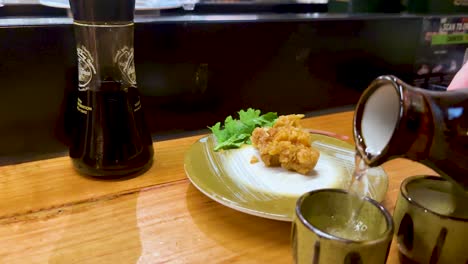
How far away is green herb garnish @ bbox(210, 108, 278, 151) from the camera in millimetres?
868

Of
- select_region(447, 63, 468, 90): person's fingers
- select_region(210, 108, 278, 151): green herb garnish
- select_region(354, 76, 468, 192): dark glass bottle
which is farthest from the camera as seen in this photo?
select_region(210, 108, 278, 151): green herb garnish

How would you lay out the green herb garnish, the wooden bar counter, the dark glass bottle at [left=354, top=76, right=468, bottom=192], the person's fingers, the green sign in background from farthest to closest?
the green sign in background, the green herb garnish, the person's fingers, the wooden bar counter, the dark glass bottle at [left=354, top=76, right=468, bottom=192]

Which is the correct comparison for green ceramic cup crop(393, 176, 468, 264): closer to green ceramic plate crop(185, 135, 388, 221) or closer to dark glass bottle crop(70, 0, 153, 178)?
green ceramic plate crop(185, 135, 388, 221)

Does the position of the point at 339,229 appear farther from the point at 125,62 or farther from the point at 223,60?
the point at 223,60

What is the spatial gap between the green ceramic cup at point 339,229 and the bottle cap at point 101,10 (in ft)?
1.39

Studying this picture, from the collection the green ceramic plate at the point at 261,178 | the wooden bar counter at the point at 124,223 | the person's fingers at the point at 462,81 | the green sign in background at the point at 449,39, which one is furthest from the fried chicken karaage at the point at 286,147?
the green sign in background at the point at 449,39

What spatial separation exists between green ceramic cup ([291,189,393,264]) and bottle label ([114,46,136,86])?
1.34 ft

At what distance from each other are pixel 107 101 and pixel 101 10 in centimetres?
15

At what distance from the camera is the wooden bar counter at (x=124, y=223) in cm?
59

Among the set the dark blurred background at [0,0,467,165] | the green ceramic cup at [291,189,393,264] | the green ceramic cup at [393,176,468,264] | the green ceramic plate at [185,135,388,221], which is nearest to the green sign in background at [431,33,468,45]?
the dark blurred background at [0,0,467,165]

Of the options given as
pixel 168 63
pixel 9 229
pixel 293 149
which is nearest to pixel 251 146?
pixel 293 149

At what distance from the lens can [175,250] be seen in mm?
602

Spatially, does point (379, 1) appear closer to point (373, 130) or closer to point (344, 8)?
point (344, 8)

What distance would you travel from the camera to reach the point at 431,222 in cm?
53
